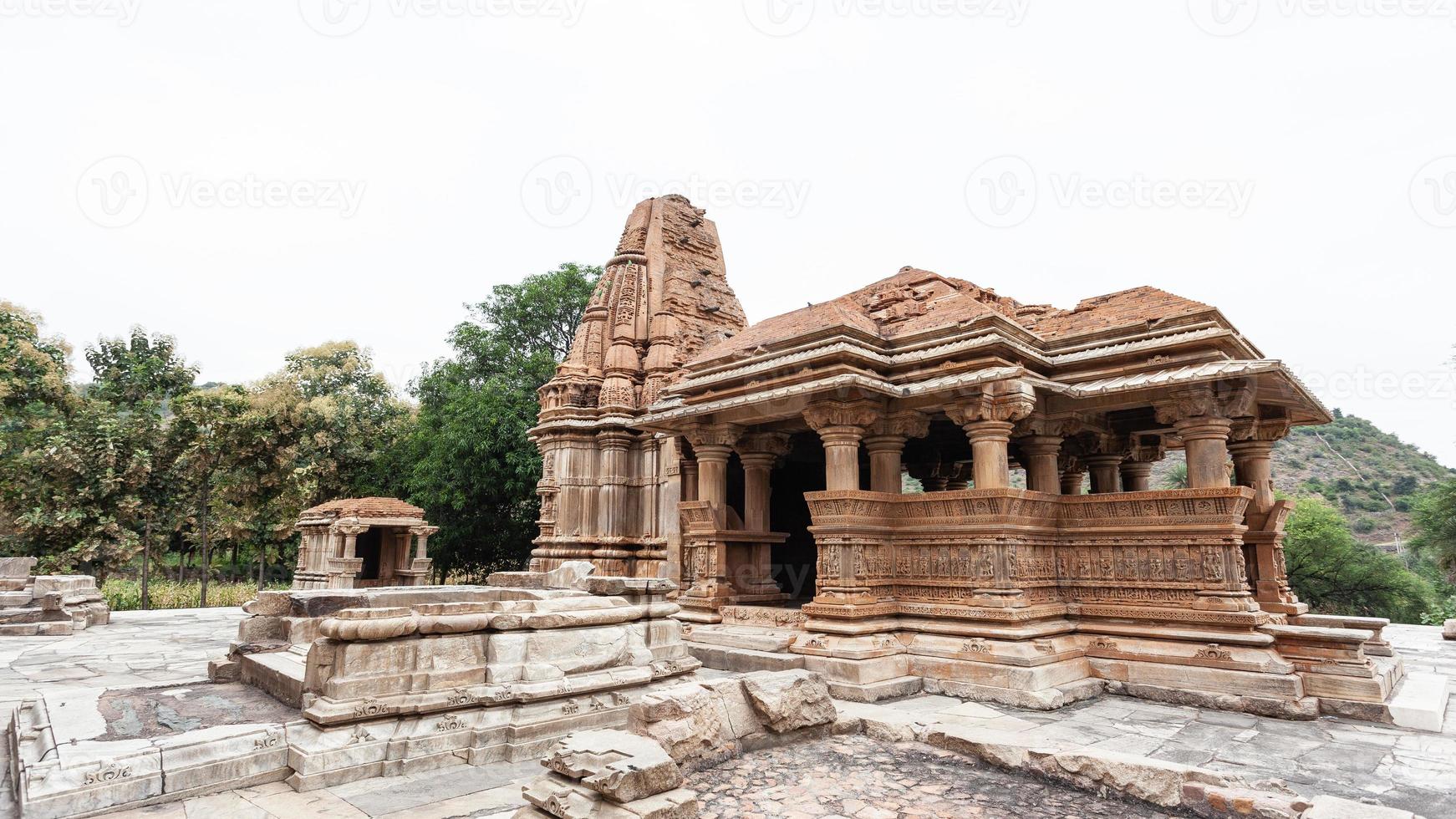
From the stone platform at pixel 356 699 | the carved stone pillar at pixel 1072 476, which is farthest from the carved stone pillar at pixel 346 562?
the carved stone pillar at pixel 1072 476

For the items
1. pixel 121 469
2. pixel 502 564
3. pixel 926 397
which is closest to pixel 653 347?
pixel 926 397

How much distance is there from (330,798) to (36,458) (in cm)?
2439

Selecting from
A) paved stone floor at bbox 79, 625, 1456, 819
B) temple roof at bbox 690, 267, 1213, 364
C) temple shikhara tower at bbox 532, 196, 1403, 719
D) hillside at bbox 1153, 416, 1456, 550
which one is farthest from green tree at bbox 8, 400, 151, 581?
hillside at bbox 1153, 416, 1456, 550

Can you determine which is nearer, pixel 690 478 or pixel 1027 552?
pixel 1027 552

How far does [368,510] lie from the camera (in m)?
20.1

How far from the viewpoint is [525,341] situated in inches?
1093

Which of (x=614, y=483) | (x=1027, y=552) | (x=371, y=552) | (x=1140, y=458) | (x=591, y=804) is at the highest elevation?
(x=1140, y=458)

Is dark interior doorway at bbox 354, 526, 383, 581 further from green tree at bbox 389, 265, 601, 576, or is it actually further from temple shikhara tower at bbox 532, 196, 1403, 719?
temple shikhara tower at bbox 532, 196, 1403, 719

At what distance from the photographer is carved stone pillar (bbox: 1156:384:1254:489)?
302 inches

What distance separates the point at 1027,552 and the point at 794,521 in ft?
22.2

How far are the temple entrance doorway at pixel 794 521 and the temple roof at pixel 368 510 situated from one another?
37.3 ft

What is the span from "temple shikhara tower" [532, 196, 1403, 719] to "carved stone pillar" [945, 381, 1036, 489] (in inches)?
0.9

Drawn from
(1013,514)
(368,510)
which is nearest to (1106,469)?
(1013,514)

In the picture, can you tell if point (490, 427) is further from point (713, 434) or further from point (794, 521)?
point (713, 434)
